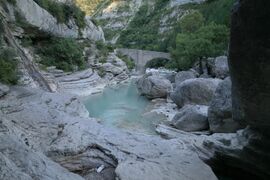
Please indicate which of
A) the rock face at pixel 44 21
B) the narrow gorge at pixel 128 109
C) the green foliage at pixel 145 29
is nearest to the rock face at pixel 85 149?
the narrow gorge at pixel 128 109

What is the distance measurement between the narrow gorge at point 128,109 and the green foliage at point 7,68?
0.05 m

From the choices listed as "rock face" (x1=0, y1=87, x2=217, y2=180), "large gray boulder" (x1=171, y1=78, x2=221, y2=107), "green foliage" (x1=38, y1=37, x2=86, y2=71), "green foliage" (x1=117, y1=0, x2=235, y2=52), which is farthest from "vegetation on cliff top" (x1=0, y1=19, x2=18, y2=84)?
"green foliage" (x1=117, y1=0, x2=235, y2=52)

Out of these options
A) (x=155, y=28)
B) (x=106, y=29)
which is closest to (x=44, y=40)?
(x=155, y=28)

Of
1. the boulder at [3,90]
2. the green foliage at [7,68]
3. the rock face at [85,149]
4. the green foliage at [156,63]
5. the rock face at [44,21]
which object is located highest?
the rock face at [44,21]

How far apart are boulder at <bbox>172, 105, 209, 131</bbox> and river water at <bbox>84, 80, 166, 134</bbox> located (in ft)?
4.29

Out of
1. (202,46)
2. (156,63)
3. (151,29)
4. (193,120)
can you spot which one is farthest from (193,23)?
(151,29)

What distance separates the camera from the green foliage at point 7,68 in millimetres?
13070

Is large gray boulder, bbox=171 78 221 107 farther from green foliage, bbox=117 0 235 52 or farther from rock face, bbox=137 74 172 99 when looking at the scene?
green foliage, bbox=117 0 235 52

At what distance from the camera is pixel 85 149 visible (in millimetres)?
7391

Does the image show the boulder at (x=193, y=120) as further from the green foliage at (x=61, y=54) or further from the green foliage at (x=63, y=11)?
the green foliage at (x=63, y=11)

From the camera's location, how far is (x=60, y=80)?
22.3m

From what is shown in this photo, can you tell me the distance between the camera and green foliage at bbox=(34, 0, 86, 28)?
26.2m

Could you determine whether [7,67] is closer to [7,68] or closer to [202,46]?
[7,68]

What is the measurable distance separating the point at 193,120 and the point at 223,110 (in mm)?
2453
